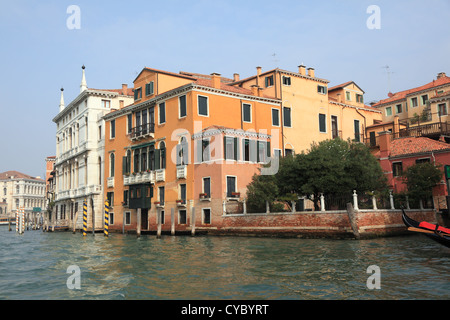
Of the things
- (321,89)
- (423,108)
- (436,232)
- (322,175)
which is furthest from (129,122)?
(423,108)

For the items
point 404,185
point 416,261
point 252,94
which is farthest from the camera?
point 252,94

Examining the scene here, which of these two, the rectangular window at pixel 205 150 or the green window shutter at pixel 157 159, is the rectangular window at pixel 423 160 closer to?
the rectangular window at pixel 205 150

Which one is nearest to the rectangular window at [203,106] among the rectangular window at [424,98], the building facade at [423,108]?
the building facade at [423,108]

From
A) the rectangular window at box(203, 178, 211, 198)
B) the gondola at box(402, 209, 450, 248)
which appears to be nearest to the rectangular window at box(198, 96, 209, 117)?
the rectangular window at box(203, 178, 211, 198)

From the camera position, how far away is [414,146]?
71.3 ft

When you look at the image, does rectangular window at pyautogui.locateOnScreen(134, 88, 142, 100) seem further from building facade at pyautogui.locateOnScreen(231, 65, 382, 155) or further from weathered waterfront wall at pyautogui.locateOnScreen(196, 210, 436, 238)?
weathered waterfront wall at pyautogui.locateOnScreen(196, 210, 436, 238)

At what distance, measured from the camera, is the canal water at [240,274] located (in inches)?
272

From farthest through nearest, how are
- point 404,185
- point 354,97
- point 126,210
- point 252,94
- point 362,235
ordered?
point 354,97 < point 126,210 < point 252,94 < point 404,185 < point 362,235

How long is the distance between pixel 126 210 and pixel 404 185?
614 inches

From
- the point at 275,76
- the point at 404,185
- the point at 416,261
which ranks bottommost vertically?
the point at 416,261

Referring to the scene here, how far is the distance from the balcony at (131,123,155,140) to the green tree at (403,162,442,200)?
530 inches
